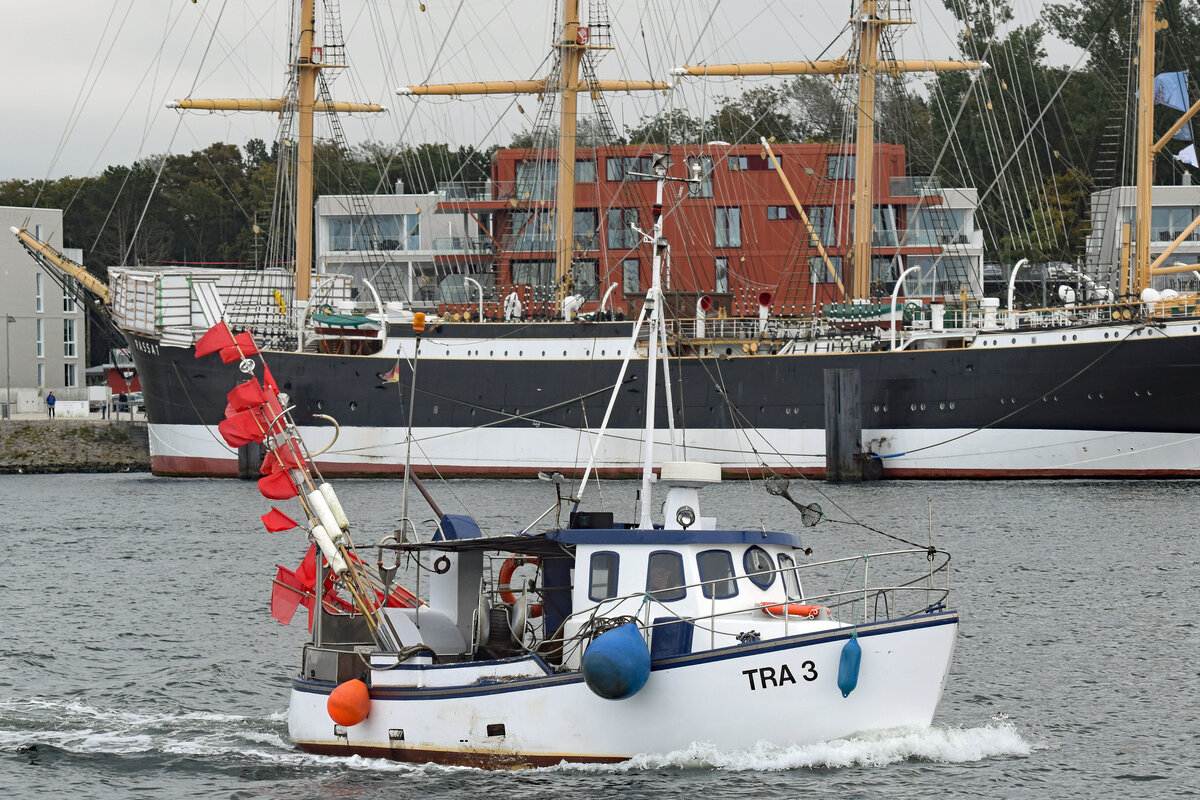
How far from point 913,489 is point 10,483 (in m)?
40.5

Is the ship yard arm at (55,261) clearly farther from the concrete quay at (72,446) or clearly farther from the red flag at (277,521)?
the red flag at (277,521)

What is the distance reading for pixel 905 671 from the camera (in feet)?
58.4

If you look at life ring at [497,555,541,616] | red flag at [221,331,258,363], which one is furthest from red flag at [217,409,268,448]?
life ring at [497,555,541,616]

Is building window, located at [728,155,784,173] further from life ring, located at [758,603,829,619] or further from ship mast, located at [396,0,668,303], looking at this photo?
life ring, located at [758,603,829,619]

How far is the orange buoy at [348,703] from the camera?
19125mm

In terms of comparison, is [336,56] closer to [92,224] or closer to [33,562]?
[33,562]

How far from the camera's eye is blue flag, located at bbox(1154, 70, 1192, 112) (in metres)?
57.6

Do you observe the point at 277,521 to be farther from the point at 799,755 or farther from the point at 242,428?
the point at 799,755

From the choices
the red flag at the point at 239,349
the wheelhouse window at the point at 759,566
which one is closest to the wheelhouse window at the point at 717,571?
the wheelhouse window at the point at 759,566

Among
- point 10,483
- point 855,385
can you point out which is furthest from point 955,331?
point 10,483

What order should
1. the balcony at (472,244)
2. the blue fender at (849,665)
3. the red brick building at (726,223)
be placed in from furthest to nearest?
the balcony at (472,244) → the red brick building at (726,223) → the blue fender at (849,665)

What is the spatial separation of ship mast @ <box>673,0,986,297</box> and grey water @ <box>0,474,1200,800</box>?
15.8m

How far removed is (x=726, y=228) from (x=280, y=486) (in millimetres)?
64311

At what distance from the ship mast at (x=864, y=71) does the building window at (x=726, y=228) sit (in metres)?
14.6
